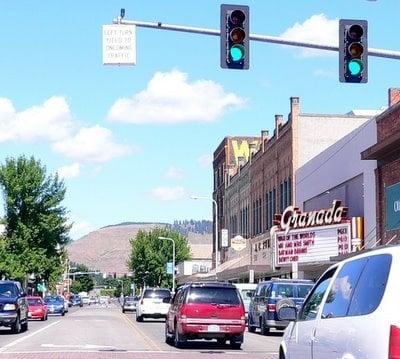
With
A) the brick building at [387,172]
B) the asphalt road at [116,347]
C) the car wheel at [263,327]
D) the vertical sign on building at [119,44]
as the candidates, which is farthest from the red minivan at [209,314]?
the brick building at [387,172]

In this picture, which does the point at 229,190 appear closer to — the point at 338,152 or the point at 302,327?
the point at 338,152

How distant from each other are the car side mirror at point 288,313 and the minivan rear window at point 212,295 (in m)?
13.9

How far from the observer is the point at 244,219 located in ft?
249

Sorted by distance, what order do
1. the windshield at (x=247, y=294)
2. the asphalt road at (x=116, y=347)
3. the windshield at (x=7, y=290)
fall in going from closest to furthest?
the asphalt road at (x=116, y=347) → the windshield at (x=7, y=290) → the windshield at (x=247, y=294)

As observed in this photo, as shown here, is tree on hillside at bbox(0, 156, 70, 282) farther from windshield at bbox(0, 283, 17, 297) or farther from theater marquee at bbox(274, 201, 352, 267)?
windshield at bbox(0, 283, 17, 297)

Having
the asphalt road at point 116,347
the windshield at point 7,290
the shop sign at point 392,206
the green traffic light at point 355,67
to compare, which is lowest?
the asphalt road at point 116,347

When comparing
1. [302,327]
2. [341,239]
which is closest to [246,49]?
[302,327]

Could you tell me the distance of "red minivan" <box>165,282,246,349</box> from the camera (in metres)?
23.9

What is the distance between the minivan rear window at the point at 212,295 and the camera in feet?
79.7

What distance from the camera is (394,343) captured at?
680 centimetres

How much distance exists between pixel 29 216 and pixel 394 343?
77195mm

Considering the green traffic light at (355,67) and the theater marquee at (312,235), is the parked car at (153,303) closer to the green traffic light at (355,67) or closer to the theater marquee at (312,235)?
the theater marquee at (312,235)

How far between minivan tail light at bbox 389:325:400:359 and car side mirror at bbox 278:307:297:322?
3579 mm

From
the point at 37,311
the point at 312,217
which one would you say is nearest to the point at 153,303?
the point at 37,311
